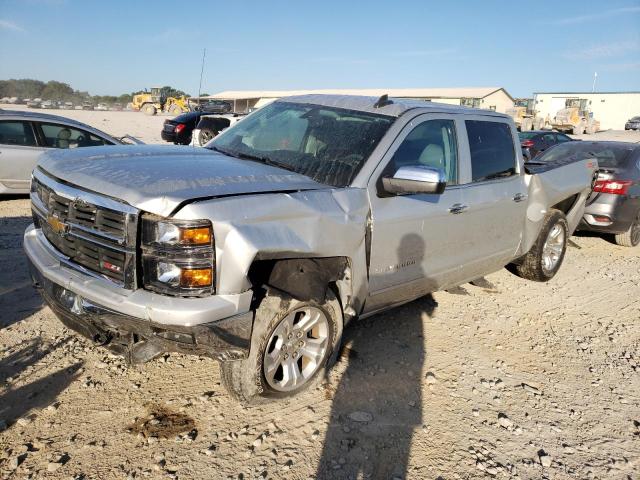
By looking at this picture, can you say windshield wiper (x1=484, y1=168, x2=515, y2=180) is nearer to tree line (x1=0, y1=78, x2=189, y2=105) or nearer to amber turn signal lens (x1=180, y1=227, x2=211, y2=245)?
amber turn signal lens (x1=180, y1=227, x2=211, y2=245)

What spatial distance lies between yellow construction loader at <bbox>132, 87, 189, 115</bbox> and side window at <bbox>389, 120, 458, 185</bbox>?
40.4 meters

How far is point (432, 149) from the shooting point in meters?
3.94

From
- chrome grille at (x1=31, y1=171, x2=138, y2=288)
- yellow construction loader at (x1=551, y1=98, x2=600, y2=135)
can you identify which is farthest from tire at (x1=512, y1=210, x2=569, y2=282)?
yellow construction loader at (x1=551, y1=98, x2=600, y2=135)

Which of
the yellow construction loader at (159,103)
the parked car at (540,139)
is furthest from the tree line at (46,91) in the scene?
the parked car at (540,139)

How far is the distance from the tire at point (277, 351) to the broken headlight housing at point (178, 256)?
42 cm

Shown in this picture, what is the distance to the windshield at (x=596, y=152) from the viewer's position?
7.69 meters

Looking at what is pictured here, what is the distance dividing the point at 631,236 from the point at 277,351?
7064mm

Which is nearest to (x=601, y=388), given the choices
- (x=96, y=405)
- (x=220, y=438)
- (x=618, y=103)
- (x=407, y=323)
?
(x=407, y=323)

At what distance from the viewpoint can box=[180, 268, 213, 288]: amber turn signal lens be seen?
2566 millimetres

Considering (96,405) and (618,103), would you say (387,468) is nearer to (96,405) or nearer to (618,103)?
(96,405)

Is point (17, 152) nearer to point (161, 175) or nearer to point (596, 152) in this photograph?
point (161, 175)

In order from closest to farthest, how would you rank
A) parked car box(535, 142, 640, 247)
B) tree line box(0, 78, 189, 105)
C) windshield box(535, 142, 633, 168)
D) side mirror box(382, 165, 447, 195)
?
side mirror box(382, 165, 447, 195), parked car box(535, 142, 640, 247), windshield box(535, 142, 633, 168), tree line box(0, 78, 189, 105)

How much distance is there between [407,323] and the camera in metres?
4.50

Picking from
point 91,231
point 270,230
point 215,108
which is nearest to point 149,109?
point 215,108
